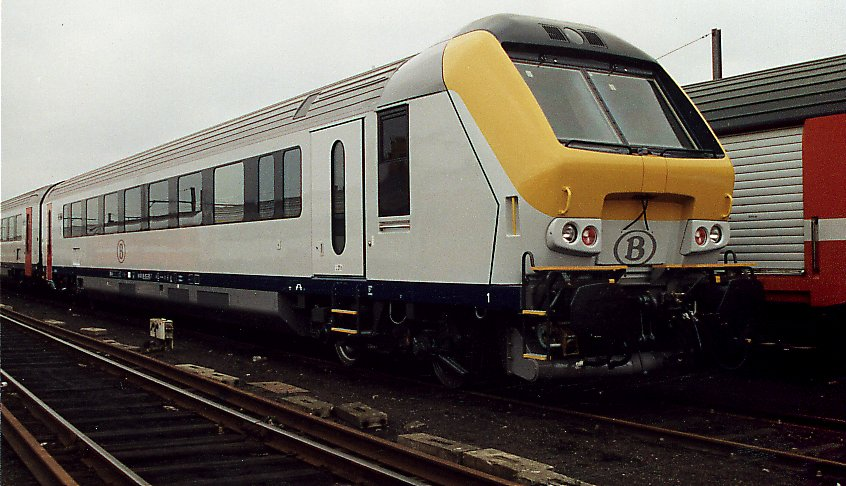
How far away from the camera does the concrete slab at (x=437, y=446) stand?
19.2ft

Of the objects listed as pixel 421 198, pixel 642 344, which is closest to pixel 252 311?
pixel 421 198

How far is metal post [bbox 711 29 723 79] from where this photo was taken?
22922 millimetres

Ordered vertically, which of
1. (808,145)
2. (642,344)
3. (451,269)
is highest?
(808,145)

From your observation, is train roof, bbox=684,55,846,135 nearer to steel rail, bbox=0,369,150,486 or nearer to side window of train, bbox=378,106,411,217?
side window of train, bbox=378,106,411,217

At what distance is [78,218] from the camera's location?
21062mm

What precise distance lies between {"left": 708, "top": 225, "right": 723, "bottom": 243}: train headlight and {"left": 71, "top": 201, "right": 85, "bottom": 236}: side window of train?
55.1ft

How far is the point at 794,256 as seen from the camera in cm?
902

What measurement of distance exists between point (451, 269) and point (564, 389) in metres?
2.26

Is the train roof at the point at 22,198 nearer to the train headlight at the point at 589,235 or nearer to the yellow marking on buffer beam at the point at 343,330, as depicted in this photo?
the yellow marking on buffer beam at the point at 343,330

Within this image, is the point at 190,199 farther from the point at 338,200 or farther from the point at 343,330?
the point at 343,330

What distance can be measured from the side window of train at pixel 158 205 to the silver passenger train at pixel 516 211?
523 centimetres

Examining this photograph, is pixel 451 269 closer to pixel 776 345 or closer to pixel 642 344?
pixel 642 344

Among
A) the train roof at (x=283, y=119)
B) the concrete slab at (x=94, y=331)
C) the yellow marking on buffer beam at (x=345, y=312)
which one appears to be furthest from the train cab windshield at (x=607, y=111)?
the concrete slab at (x=94, y=331)

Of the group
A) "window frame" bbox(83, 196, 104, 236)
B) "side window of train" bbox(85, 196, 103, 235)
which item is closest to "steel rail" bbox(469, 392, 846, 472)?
"window frame" bbox(83, 196, 104, 236)
